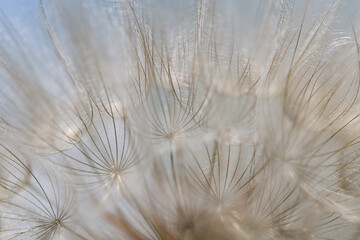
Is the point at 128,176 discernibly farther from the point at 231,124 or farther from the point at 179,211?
the point at 231,124

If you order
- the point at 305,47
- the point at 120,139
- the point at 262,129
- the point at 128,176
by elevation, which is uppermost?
the point at 305,47

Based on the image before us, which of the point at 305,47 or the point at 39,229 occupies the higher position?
the point at 305,47

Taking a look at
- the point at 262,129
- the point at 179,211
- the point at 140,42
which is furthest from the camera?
the point at 140,42

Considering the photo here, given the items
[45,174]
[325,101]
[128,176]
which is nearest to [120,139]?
[128,176]

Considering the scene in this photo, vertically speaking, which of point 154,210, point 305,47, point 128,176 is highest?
point 305,47

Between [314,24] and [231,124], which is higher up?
[314,24]

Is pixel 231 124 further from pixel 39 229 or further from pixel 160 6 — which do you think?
pixel 39 229

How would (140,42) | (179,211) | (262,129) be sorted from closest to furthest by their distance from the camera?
(179,211)
(262,129)
(140,42)

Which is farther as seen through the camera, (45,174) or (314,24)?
(314,24)

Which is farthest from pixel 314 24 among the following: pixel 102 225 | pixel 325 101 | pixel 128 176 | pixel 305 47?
pixel 102 225
